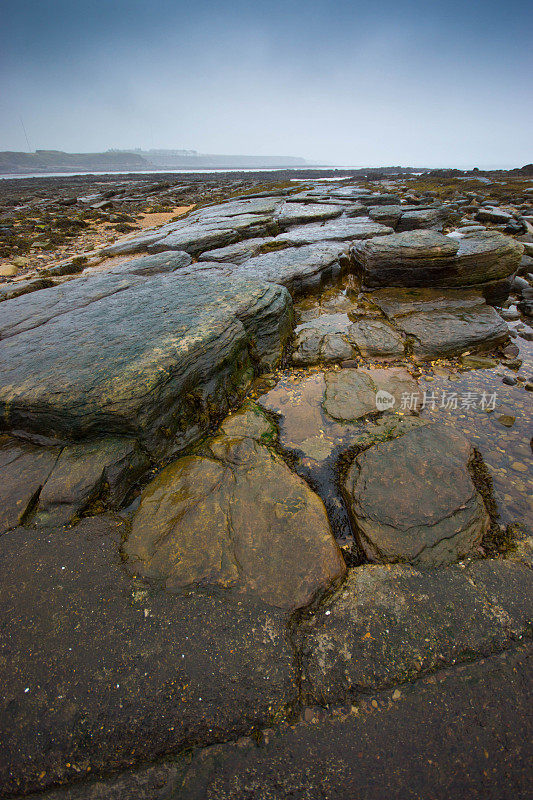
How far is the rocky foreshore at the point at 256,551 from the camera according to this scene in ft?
4.82

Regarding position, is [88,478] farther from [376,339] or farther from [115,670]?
[376,339]

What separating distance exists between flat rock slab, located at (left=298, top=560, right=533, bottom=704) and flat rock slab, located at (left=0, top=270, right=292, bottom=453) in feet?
6.30

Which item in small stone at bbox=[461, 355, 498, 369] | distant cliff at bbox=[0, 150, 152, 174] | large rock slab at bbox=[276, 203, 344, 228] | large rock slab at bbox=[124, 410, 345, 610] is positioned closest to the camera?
large rock slab at bbox=[124, 410, 345, 610]

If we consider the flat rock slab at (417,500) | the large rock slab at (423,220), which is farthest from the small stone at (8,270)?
the large rock slab at (423,220)

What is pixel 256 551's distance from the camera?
2.14 m

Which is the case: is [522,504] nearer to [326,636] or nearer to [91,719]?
[326,636]

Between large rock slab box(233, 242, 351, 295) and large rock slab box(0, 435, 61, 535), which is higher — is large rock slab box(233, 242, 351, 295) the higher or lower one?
the higher one

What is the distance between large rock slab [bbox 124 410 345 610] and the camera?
6.59ft

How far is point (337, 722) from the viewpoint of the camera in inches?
60.1

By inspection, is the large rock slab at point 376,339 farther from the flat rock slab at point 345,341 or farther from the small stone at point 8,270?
the small stone at point 8,270

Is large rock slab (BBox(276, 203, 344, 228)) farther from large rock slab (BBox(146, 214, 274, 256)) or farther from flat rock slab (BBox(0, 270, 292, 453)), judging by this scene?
flat rock slab (BBox(0, 270, 292, 453))

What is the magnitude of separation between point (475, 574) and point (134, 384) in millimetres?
2911

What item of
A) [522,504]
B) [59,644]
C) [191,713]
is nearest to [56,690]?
[59,644]

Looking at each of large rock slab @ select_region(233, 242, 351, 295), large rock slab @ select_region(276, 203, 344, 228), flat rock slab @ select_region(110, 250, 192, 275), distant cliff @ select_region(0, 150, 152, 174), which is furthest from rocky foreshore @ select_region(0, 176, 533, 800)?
distant cliff @ select_region(0, 150, 152, 174)
